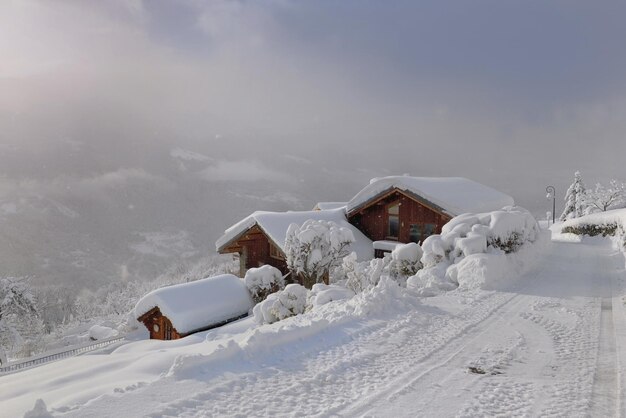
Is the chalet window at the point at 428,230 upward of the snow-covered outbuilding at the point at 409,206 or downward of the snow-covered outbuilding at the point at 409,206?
downward

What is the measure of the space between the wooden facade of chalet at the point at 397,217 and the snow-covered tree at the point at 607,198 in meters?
42.4

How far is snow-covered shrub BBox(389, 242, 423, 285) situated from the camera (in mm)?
15727

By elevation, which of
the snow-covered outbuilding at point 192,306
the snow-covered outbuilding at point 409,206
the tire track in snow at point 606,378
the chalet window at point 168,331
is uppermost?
the snow-covered outbuilding at point 409,206

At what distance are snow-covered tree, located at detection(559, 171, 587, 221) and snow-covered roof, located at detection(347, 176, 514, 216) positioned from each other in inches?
1481

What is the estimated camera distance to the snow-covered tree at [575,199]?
55188 mm

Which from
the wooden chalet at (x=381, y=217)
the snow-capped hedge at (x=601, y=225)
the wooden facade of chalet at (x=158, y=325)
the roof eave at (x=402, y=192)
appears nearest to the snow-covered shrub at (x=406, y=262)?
the roof eave at (x=402, y=192)

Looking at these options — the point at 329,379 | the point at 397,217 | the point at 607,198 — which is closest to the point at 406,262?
the point at 397,217

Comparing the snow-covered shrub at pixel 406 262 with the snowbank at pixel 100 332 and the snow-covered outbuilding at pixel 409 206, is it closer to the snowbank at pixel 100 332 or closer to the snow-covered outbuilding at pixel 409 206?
the snow-covered outbuilding at pixel 409 206

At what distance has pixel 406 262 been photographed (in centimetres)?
1584

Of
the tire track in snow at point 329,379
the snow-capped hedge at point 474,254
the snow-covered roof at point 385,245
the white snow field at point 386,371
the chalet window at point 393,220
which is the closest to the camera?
the tire track in snow at point 329,379

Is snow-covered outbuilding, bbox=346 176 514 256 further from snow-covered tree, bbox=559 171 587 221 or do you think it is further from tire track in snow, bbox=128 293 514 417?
snow-covered tree, bbox=559 171 587 221

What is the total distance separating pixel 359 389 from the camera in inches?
218

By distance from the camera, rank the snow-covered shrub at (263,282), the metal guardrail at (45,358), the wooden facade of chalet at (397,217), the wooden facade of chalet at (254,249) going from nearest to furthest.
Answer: the metal guardrail at (45,358) < the snow-covered shrub at (263,282) < the wooden facade of chalet at (397,217) < the wooden facade of chalet at (254,249)

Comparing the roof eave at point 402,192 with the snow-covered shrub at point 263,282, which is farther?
the roof eave at point 402,192
